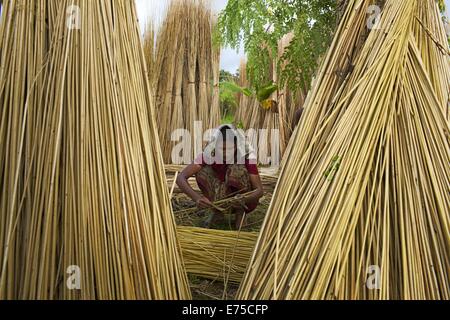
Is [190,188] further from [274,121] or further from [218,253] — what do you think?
[274,121]

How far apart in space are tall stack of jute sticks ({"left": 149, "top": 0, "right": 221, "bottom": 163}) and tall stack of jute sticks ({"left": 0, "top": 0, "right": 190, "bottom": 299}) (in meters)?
3.01

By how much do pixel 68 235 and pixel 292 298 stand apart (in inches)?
18.6

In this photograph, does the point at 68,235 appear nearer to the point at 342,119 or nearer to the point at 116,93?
the point at 116,93

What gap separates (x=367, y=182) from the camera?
99 centimetres

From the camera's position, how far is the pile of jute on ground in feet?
5.53

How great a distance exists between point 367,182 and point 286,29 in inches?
33.7

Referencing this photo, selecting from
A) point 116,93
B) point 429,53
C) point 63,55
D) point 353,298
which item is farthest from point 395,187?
point 63,55

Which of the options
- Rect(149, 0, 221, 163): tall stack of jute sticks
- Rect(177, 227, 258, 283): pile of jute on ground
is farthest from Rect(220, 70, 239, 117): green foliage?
Rect(177, 227, 258, 283): pile of jute on ground

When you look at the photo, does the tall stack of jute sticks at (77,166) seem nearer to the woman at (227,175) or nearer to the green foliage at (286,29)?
the green foliage at (286,29)

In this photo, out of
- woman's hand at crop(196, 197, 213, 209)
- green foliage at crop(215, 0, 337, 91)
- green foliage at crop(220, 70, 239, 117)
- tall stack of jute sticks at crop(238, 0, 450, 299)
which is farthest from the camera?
green foliage at crop(220, 70, 239, 117)

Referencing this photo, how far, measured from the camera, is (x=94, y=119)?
1.01 m

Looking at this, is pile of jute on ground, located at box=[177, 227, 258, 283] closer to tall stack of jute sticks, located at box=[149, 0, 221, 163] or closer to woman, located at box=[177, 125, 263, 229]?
woman, located at box=[177, 125, 263, 229]

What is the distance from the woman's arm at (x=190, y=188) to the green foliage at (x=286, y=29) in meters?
0.75

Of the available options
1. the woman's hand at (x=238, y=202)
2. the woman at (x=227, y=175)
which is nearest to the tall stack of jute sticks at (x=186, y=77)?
the woman at (x=227, y=175)
